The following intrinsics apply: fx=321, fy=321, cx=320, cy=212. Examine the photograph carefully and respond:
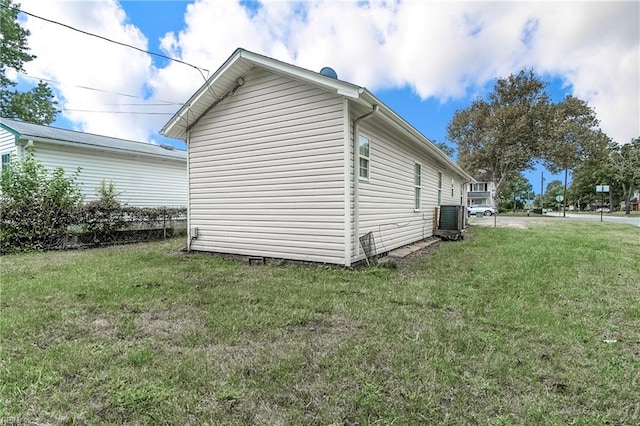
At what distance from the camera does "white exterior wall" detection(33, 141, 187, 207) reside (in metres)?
10.5

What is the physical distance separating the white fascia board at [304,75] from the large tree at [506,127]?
83.6 ft

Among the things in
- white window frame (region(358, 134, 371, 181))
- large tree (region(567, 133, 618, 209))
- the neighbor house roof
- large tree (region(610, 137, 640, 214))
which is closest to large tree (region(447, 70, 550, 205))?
large tree (region(567, 133, 618, 209))

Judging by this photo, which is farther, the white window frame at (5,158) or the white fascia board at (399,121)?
the white window frame at (5,158)

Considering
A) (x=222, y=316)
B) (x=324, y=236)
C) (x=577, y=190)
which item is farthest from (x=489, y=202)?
(x=222, y=316)

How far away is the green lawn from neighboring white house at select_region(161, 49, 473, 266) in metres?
1.33

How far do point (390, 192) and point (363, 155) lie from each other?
64.2 inches

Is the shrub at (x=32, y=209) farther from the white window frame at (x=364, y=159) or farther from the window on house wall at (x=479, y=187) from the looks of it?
the window on house wall at (x=479, y=187)

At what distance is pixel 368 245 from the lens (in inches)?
246

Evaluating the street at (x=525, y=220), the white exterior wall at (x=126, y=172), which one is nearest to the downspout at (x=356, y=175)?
the white exterior wall at (x=126, y=172)

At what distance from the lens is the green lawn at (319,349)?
1.93m

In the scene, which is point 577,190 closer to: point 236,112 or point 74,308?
point 236,112

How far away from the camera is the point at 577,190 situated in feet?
171

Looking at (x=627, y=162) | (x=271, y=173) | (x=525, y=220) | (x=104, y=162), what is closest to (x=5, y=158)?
(x=104, y=162)

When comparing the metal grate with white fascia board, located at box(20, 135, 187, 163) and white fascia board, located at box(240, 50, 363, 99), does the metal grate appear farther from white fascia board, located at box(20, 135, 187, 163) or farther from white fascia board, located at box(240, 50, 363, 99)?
white fascia board, located at box(20, 135, 187, 163)
